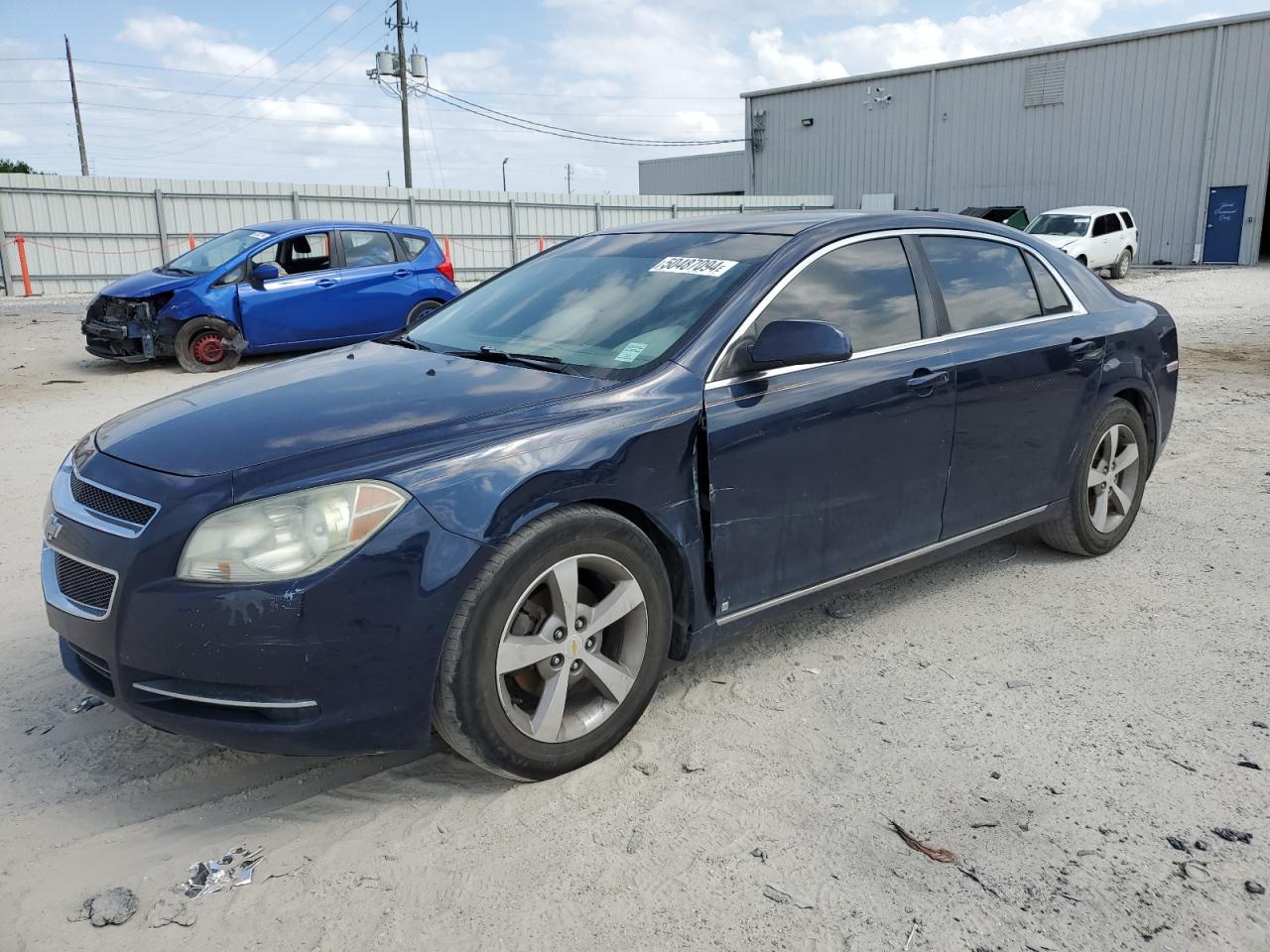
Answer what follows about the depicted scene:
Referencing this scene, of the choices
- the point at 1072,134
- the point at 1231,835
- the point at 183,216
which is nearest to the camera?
the point at 1231,835

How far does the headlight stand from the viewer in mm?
2492

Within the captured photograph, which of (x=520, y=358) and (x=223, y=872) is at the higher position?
(x=520, y=358)

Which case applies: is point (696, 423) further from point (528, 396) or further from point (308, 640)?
point (308, 640)

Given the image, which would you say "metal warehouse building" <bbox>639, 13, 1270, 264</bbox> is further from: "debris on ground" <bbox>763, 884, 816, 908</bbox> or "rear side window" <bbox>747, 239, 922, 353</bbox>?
"debris on ground" <bbox>763, 884, 816, 908</bbox>

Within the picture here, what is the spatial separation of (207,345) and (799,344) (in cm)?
938

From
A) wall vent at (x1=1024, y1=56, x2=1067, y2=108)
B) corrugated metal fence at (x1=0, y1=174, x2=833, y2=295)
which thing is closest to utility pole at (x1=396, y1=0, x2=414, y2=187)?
corrugated metal fence at (x1=0, y1=174, x2=833, y2=295)

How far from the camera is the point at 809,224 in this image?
3773 millimetres

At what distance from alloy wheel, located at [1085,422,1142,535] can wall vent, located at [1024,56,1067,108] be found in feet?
103

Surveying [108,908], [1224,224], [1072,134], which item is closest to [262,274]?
[108,908]

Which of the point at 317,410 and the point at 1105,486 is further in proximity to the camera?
the point at 1105,486

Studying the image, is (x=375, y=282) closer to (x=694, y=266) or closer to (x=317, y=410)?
(x=694, y=266)

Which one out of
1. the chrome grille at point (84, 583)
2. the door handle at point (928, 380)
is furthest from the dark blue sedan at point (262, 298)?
the chrome grille at point (84, 583)

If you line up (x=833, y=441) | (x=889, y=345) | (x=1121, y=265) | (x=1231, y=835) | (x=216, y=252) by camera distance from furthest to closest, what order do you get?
(x=1121, y=265) → (x=216, y=252) → (x=889, y=345) → (x=833, y=441) → (x=1231, y=835)

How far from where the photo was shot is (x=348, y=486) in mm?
2562
